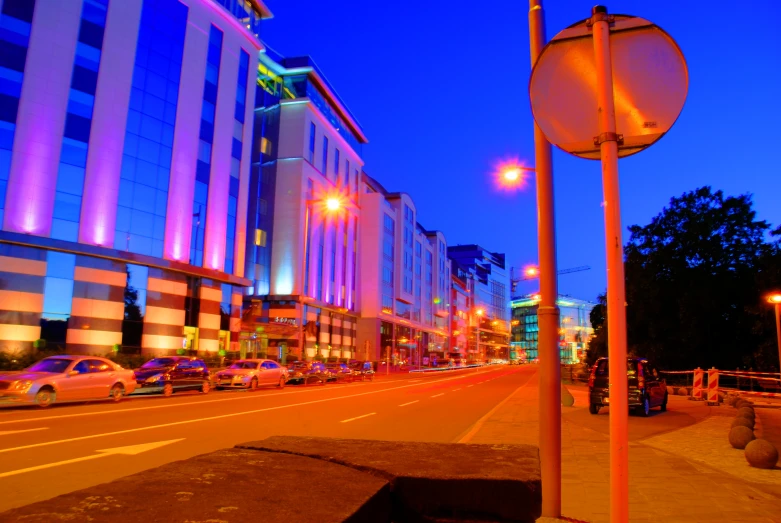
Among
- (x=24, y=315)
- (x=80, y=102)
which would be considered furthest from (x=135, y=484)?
(x=80, y=102)

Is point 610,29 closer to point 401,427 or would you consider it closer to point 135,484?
point 135,484

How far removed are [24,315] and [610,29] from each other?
3453 cm

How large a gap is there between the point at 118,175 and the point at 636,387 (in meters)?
31.8

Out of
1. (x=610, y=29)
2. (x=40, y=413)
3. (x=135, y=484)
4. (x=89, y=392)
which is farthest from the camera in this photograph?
(x=89, y=392)

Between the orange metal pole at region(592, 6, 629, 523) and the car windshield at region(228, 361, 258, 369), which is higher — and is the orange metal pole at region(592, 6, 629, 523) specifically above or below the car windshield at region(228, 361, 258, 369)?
above

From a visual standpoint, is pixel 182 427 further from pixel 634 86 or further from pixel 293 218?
pixel 293 218

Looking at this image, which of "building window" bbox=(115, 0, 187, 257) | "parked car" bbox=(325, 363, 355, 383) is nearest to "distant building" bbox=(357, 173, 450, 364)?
"parked car" bbox=(325, 363, 355, 383)

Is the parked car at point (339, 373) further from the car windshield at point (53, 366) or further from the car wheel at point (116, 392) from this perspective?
the car windshield at point (53, 366)

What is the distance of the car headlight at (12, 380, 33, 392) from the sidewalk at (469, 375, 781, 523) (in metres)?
14.0

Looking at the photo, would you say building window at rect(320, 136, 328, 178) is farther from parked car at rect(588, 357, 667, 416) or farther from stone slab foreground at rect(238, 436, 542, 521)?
stone slab foreground at rect(238, 436, 542, 521)

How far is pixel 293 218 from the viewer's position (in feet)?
188

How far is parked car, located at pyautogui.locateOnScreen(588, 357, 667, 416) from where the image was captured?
738 inches

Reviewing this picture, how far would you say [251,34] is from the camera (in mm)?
48156

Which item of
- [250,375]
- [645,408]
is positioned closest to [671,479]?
[645,408]
